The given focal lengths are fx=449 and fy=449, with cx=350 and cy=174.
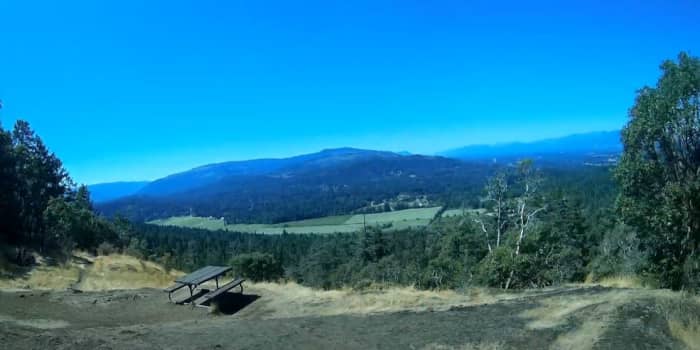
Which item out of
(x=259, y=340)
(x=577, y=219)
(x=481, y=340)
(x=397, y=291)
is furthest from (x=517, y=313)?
(x=577, y=219)

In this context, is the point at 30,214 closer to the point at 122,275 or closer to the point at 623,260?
the point at 122,275

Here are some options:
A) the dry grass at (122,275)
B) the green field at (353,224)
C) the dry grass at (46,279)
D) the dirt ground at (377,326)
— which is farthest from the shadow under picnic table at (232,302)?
the green field at (353,224)

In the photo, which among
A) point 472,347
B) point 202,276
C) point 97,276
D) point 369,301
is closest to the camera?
point 472,347

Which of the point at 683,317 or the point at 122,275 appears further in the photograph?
the point at 122,275

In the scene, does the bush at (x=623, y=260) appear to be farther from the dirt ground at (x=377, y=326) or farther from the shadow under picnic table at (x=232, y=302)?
the shadow under picnic table at (x=232, y=302)

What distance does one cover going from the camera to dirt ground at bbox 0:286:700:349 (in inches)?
299

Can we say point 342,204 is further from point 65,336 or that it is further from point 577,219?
point 65,336

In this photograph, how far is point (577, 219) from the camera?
44.5 meters

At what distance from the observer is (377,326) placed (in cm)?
962

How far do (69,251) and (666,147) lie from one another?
73.2 ft

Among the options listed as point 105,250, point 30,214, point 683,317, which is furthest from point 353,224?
point 683,317

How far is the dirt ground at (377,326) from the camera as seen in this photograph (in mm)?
7598

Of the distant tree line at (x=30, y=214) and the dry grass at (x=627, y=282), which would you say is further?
the distant tree line at (x=30, y=214)

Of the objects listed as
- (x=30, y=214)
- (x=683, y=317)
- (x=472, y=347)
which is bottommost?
(x=472, y=347)
